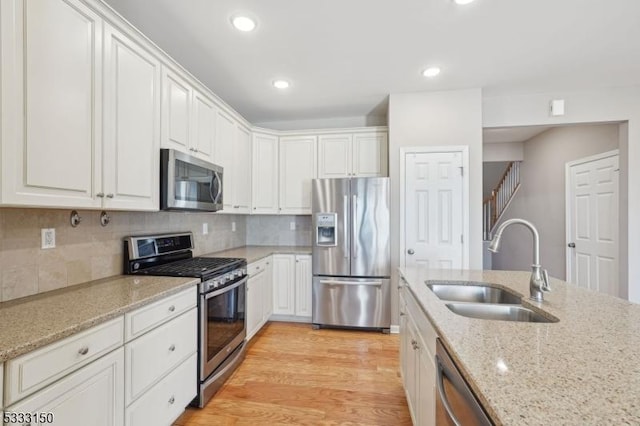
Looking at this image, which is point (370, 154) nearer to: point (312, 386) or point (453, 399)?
point (312, 386)

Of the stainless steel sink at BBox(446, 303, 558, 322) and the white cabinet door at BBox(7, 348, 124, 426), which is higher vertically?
the stainless steel sink at BBox(446, 303, 558, 322)

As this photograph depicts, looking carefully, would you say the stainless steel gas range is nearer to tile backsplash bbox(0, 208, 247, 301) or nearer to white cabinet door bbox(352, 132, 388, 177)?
tile backsplash bbox(0, 208, 247, 301)

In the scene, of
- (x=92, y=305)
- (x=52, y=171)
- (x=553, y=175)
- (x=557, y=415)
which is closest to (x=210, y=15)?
(x=52, y=171)

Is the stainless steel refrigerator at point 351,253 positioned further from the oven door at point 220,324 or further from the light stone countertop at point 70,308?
the light stone countertop at point 70,308

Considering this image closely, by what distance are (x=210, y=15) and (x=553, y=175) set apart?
4.99 meters

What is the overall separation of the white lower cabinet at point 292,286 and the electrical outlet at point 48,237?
7.22 ft

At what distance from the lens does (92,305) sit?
1.31 metres

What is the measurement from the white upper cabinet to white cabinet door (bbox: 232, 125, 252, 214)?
920mm

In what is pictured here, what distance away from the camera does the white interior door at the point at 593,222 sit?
10.6 ft

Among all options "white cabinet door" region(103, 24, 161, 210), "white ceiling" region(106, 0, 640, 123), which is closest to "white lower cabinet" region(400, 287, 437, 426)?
"white cabinet door" region(103, 24, 161, 210)

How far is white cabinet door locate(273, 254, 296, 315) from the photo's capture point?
11.4 feet

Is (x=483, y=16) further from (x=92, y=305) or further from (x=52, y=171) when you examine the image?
(x=92, y=305)

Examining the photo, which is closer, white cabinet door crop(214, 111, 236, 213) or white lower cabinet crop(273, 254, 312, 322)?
white cabinet door crop(214, 111, 236, 213)

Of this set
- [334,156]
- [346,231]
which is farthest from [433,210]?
[334,156]
